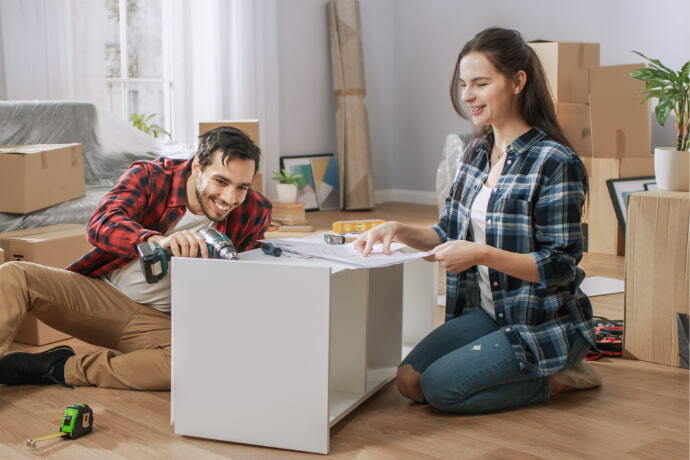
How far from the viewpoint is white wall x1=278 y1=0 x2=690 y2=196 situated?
18.0ft

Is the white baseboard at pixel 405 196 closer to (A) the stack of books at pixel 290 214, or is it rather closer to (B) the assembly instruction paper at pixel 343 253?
(A) the stack of books at pixel 290 214

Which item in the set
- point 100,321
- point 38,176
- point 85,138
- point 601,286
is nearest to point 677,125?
point 601,286

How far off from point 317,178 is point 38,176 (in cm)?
299

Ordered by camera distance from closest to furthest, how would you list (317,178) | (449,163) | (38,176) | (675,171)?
1. (675,171)
2. (38,176)
3. (449,163)
4. (317,178)

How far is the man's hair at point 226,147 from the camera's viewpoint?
6.86ft

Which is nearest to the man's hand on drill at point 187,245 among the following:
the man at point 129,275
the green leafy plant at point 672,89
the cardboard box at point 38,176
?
the man at point 129,275

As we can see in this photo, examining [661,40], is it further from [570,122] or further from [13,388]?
[13,388]

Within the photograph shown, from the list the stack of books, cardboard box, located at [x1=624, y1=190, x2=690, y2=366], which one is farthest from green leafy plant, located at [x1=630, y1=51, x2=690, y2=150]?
the stack of books

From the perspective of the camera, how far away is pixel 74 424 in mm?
1948

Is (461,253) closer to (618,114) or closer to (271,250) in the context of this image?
(271,250)

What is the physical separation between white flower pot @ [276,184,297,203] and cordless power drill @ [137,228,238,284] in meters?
3.61

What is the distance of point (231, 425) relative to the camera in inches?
76.5

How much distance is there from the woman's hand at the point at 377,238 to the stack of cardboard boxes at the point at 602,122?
2572 mm

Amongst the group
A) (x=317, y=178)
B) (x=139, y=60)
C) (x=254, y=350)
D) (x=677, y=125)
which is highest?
(x=139, y=60)
